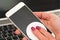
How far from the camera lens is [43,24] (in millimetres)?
831

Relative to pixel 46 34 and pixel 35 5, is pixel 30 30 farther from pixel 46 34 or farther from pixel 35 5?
pixel 35 5

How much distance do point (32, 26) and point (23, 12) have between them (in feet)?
0.19

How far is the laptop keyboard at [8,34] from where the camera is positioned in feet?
3.01

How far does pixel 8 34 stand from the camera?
0.93m

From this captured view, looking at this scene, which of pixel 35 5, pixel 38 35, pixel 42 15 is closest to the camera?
pixel 38 35

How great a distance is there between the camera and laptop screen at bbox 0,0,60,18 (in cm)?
98

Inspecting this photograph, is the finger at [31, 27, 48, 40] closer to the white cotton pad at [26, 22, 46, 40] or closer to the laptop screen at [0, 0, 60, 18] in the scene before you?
the white cotton pad at [26, 22, 46, 40]

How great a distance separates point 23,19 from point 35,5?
19cm

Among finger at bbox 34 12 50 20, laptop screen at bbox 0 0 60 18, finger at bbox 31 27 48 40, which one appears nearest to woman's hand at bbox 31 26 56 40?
finger at bbox 31 27 48 40

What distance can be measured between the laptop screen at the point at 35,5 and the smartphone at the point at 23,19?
0.51 feet

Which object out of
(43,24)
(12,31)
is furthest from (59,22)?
(12,31)

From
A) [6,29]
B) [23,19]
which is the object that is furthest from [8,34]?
[23,19]

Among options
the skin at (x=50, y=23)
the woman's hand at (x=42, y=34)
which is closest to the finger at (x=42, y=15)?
the skin at (x=50, y=23)

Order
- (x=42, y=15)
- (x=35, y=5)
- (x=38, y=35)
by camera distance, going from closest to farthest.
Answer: (x=38, y=35) → (x=42, y=15) → (x=35, y=5)
